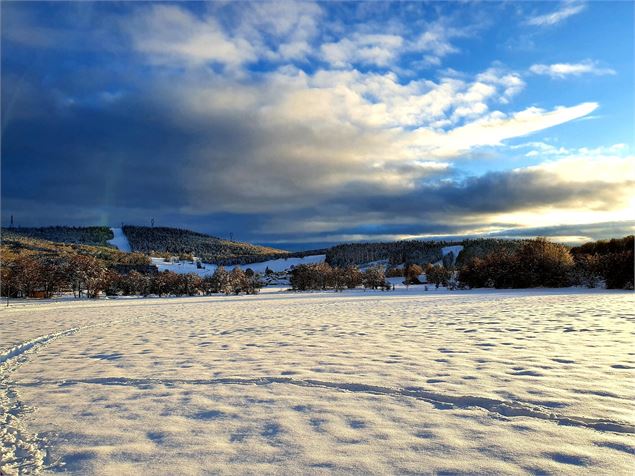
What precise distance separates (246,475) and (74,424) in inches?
93.0

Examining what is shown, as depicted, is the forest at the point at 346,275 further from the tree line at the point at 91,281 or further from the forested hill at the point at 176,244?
the forested hill at the point at 176,244

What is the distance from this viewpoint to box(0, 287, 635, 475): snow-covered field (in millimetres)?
3482

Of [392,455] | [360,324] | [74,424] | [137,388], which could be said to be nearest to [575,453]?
[392,455]

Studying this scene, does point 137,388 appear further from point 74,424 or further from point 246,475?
point 246,475

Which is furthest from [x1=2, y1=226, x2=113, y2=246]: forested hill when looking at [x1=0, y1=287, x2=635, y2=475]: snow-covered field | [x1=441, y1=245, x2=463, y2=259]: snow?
[x1=0, y1=287, x2=635, y2=475]: snow-covered field

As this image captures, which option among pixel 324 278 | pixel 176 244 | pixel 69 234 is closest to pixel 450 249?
pixel 324 278

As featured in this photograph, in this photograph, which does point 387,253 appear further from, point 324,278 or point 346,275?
point 324,278

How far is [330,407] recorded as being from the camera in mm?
4766

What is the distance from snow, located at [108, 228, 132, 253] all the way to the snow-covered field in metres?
168

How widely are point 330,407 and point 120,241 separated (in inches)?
7513

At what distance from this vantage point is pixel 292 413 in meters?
4.62

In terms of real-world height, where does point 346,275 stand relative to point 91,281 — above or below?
below

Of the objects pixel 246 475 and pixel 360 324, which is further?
pixel 360 324

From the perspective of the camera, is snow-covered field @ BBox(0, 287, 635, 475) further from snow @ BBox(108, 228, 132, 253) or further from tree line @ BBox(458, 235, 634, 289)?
snow @ BBox(108, 228, 132, 253)
